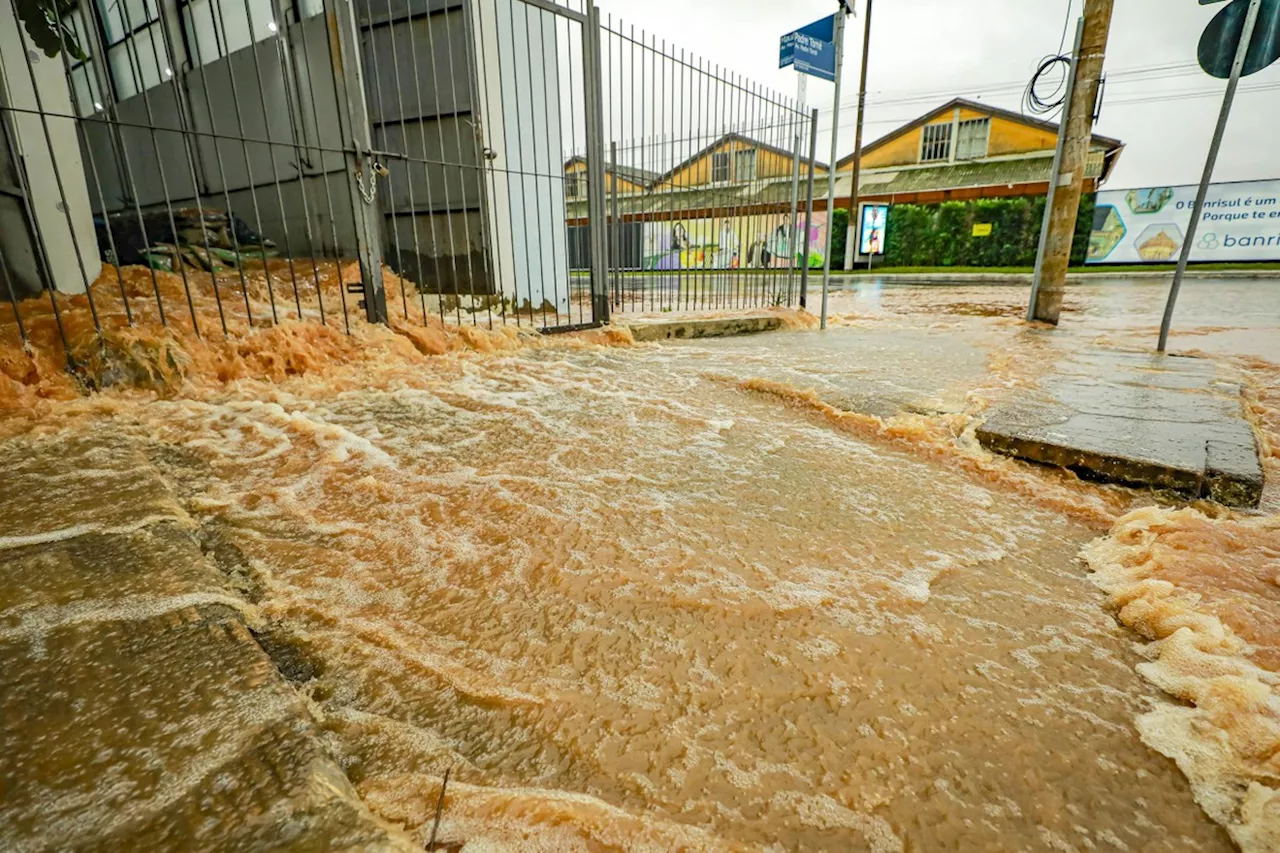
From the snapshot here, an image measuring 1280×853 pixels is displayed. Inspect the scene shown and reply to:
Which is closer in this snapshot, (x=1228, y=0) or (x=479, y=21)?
(x=1228, y=0)

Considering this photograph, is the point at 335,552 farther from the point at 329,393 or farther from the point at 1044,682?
the point at 329,393

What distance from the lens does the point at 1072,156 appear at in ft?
19.3

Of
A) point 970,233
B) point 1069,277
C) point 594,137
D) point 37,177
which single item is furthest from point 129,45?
point 970,233

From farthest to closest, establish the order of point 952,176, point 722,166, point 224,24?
point 952,176, point 722,166, point 224,24

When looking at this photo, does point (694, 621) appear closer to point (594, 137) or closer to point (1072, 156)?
point (594, 137)

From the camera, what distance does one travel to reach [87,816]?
67 cm

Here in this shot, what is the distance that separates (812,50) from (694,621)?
7267mm

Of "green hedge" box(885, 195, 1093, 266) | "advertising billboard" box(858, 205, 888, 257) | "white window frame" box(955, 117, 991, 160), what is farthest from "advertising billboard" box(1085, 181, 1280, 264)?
"white window frame" box(955, 117, 991, 160)

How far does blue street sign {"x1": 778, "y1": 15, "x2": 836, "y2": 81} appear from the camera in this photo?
635 cm

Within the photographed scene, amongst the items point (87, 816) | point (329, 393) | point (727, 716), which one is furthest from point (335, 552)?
point (329, 393)

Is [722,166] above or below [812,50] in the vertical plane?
above

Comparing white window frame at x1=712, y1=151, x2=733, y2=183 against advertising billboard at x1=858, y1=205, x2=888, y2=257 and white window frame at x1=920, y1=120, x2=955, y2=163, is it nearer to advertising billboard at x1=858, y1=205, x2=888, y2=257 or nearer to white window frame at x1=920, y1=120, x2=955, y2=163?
advertising billboard at x1=858, y1=205, x2=888, y2=257

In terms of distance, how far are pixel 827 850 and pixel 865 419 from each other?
2.25 meters

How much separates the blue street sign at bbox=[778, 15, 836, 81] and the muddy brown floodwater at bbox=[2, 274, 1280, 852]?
531cm
